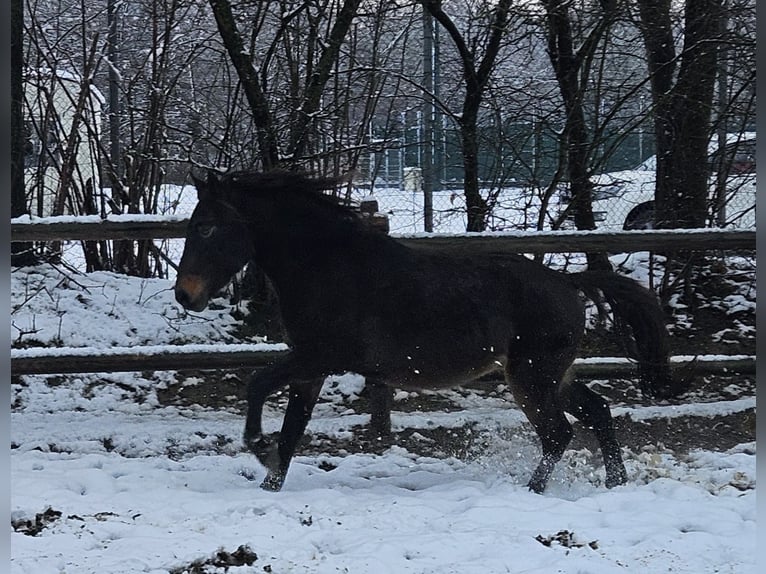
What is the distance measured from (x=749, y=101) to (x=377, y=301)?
483cm

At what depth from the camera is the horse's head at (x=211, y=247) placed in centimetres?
480

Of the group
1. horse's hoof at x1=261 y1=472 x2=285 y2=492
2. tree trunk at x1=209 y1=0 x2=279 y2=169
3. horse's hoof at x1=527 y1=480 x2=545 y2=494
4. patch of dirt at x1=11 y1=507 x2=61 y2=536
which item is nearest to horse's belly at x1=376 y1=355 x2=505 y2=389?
horse's hoof at x1=527 y1=480 x2=545 y2=494

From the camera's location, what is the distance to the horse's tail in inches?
210

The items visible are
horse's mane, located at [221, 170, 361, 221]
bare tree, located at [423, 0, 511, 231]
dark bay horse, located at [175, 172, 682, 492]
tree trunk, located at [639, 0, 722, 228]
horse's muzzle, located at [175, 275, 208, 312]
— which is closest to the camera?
horse's muzzle, located at [175, 275, 208, 312]

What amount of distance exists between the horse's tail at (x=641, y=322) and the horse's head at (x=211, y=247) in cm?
196

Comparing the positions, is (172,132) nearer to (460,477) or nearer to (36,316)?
(36,316)

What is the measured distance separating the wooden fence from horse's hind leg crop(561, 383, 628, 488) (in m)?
1.05

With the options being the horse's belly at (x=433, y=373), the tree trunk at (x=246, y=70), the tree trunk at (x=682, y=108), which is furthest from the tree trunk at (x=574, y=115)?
the horse's belly at (x=433, y=373)

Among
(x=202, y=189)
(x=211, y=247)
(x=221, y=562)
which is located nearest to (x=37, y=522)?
(x=221, y=562)

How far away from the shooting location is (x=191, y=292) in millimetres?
4773

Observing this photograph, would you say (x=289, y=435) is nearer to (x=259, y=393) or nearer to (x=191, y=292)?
(x=259, y=393)

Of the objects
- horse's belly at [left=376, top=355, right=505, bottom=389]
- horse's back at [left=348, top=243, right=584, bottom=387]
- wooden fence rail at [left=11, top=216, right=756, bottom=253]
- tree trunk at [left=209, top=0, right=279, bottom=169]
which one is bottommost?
horse's belly at [left=376, top=355, right=505, bottom=389]

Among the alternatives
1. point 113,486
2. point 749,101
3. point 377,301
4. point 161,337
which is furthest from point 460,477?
point 749,101

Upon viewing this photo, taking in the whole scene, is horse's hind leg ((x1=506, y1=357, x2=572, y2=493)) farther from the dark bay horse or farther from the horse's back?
the horse's back
